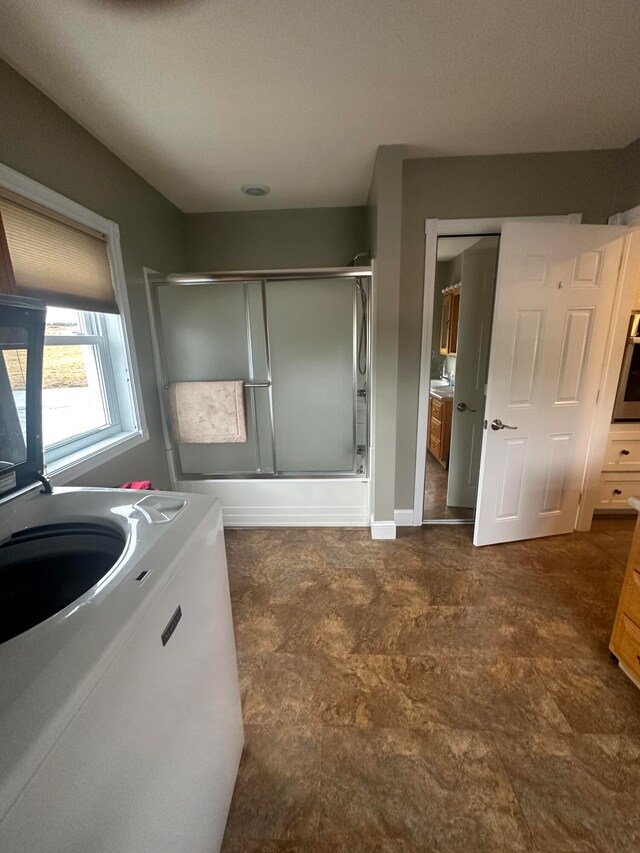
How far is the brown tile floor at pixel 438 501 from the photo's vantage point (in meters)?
2.83

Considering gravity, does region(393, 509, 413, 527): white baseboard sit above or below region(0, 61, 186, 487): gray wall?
below

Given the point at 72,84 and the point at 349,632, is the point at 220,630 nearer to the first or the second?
the point at 349,632

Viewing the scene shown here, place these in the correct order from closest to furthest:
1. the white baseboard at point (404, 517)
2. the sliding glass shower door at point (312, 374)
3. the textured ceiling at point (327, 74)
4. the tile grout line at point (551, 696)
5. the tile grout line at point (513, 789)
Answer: the tile grout line at point (513, 789) < the textured ceiling at point (327, 74) < the tile grout line at point (551, 696) < the sliding glass shower door at point (312, 374) < the white baseboard at point (404, 517)

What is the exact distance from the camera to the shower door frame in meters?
2.37

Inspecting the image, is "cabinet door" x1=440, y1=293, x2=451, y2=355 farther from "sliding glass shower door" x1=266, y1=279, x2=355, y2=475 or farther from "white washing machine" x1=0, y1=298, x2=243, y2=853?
"white washing machine" x1=0, y1=298, x2=243, y2=853

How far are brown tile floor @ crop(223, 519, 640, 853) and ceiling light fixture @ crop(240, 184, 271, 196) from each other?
2610 millimetres

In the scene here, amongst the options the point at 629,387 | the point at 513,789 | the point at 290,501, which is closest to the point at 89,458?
the point at 290,501

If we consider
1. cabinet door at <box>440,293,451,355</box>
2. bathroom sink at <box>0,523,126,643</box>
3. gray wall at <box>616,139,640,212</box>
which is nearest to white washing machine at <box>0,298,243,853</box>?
bathroom sink at <box>0,523,126,643</box>

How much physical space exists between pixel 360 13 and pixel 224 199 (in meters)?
1.74

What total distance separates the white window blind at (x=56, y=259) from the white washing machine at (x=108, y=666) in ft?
2.27

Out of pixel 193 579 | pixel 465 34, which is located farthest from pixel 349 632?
pixel 465 34

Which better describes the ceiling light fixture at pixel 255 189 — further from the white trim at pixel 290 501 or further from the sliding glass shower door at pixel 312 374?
the white trim at pixel 290 501

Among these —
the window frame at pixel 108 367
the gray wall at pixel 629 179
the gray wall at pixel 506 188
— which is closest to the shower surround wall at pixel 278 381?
the window frame at pixel 108 367

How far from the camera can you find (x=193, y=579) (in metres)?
0.79
